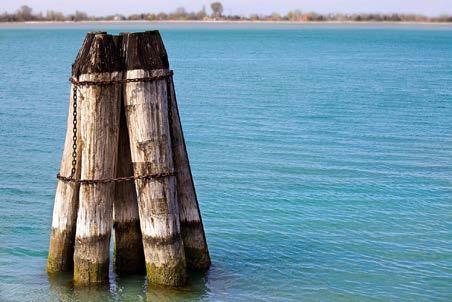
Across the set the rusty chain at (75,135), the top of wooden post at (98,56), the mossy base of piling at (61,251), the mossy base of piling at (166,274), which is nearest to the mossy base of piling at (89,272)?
the mossy base of piling at (61,251)

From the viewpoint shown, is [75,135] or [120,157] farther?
[120,157]

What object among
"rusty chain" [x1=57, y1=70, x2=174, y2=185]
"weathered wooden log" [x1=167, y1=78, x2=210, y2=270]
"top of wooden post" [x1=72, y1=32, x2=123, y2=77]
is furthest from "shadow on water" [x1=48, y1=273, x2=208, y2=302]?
"top of wooden post" [x1=72, y1=32, x2=123, y2=77]

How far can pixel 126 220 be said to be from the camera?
10.9 meters

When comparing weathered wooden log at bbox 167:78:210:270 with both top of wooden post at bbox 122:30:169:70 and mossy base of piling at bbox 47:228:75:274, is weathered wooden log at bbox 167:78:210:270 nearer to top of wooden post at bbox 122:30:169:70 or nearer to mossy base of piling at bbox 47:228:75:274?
top of wooden post at bbox 122:30:169:70

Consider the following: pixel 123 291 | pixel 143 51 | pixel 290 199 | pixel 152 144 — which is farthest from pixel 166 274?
pixel 290 199

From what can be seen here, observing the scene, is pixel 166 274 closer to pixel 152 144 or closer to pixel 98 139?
pixel 152 144

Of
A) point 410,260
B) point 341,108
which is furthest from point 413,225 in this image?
point 341,108

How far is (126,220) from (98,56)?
6.65 feet

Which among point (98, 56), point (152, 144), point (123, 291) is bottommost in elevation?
point (123, 291)

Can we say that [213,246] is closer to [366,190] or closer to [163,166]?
[163,166]

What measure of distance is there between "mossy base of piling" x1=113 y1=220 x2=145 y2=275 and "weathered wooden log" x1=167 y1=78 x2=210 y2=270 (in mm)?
557

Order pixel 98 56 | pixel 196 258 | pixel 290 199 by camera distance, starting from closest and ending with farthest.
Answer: pixel 98 56 → pixel 196 258 → pixel 290 199

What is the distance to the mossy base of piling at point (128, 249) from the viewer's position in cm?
1091

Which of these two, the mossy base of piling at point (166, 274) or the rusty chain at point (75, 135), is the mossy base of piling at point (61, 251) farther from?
the mossy base of piling at point (166, 274)
